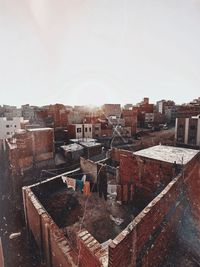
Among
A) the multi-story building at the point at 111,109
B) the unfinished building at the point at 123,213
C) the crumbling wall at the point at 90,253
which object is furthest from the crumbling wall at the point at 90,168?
the multi-story building at the point at 111,109

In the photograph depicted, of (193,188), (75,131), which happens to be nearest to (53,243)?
(193,188)

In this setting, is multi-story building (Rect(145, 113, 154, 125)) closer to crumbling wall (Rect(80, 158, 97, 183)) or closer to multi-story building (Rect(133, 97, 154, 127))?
multi-story building (Rect(133, 97, 154, 127))

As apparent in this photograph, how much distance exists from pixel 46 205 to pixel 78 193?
82.4 inches

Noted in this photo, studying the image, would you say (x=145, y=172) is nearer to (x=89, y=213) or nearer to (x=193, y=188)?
(x=193, y=188)

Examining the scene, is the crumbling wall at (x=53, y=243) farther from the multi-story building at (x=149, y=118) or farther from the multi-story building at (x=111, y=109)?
the multi-story building at (x=111, y=109)

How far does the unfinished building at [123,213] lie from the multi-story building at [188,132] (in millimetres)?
31899

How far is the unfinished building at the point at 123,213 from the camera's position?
4.98 m

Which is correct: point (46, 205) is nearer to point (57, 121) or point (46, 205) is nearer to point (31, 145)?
point (31, 145)

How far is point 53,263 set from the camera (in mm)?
7184

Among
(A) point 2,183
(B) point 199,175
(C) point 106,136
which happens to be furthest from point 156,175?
(C) point 106,136

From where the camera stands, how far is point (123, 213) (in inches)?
344

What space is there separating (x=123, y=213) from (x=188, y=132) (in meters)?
37.0

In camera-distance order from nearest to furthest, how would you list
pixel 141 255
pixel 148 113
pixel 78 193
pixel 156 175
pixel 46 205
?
pixel 141 255, pixel 156 175, pixel 46 205, pixel 78 193, pixel 148 113

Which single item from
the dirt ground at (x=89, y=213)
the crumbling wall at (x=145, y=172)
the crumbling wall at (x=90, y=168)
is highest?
the crumbling wall at (x=145, y=172)
